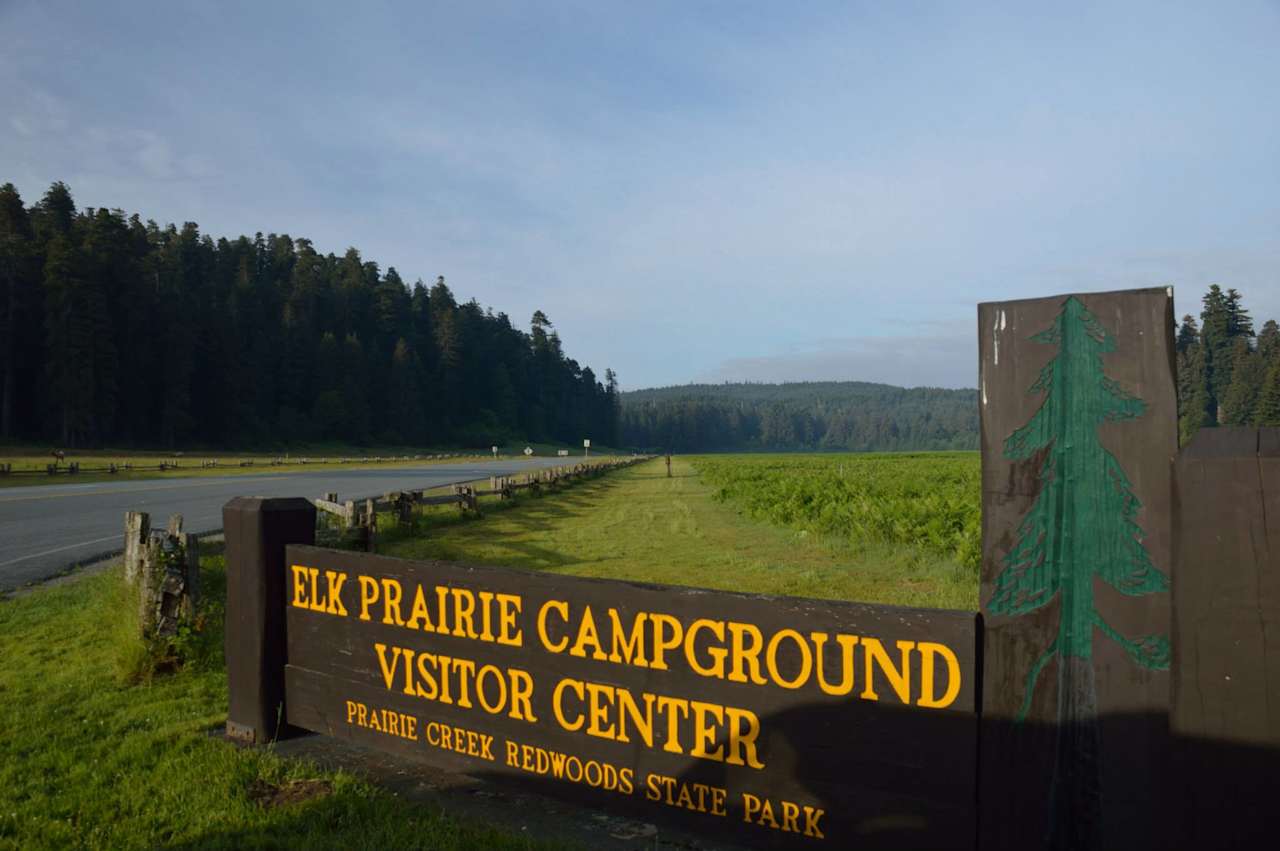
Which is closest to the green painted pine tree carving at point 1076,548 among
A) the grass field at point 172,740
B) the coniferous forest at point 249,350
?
the grass field at point 172,740

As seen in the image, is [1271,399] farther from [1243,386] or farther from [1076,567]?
[1076,567]

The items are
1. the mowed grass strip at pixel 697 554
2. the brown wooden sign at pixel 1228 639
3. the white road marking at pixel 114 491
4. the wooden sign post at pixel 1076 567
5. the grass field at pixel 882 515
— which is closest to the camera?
the brown wooden sign at pixel 1228 639

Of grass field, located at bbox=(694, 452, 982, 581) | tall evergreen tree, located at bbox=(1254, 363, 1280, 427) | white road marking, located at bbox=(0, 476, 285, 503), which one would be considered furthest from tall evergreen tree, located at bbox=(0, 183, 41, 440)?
tall evergreen tree, located at bbox=(1254, 363, 1280, 427)

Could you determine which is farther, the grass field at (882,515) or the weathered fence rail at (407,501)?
the grass field at (882,515)

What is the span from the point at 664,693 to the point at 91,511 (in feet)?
63.6

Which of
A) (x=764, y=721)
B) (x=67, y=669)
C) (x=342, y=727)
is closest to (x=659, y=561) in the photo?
(x=67, y=669)

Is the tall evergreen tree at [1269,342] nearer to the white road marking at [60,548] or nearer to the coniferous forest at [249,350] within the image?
the coniferous forest at [249,350]

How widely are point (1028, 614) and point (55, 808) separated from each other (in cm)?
437

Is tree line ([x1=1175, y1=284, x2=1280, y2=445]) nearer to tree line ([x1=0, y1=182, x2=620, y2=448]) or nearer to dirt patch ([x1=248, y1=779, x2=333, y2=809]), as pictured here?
dirt patch ([x1=248, y1=779, x2=333, y2=809])

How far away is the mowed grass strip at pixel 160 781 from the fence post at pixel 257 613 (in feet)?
0.68

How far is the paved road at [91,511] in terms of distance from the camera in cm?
1197

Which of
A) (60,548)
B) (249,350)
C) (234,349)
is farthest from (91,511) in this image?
(249,350)

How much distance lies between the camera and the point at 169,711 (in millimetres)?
5551

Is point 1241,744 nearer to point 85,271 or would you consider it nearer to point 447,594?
point 447,594
